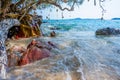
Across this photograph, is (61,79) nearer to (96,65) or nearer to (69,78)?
(69,78)

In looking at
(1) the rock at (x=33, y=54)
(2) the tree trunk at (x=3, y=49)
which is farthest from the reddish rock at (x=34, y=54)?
(2) the tree trunk at (x=3, y=49)

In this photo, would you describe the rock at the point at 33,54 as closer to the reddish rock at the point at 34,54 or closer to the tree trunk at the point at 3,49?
the reddish rock at the point at 34,54

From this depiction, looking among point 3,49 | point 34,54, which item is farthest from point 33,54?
point 3,49

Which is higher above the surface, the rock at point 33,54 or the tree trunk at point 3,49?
the tree trunk at point 3,49

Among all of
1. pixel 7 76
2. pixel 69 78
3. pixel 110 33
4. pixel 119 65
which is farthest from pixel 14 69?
pixel 110 33

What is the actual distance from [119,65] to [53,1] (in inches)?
146

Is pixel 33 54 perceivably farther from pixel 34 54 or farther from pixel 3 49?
pixel 3 49

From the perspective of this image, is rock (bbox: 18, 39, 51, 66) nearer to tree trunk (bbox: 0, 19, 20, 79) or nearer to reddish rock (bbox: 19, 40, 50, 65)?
reddish rock (bbox: 19, 40, 50, 65)

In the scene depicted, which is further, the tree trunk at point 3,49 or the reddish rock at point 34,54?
the reddish rock at point 34,54

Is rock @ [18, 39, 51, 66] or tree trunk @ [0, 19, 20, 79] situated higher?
tree trunk @ [0, 19, 20, 79]

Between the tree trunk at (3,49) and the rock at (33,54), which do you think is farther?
the rock at (33,54)

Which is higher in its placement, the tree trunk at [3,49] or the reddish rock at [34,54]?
the tree trunk at [3,49]

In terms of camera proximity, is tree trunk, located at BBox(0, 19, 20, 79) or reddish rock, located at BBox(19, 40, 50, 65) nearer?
tree trunk, located at BBox(0, 19, 20, 79)

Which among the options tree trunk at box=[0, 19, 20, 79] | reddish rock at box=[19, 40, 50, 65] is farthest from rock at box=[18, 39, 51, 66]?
tree trunk at box=[0, 19, 20, 79]
